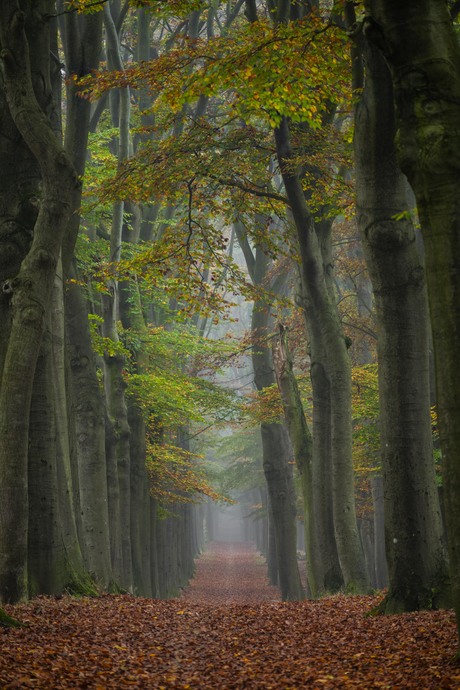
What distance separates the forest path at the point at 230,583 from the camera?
92.2 ft

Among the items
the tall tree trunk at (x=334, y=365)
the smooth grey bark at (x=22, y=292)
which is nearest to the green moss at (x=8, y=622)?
the smooth grey bark at (x=22, y=292)

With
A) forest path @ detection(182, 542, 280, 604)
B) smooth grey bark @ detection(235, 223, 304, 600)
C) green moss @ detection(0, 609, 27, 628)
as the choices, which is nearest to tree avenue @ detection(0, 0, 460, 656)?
green moss @ detection(0, 609, 27, 628)

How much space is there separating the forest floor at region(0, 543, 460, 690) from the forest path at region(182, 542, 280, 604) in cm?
1244

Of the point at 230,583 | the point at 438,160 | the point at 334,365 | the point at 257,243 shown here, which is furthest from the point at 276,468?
the point at 438,160

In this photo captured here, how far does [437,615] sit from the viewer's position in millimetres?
7539

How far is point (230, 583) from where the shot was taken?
3572 cm

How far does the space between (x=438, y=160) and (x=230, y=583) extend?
33.1 m

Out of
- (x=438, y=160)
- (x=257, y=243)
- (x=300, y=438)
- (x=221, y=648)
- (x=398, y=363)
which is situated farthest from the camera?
(x=300, y=438)

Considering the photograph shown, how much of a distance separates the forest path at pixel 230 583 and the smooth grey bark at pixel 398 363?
1365cm

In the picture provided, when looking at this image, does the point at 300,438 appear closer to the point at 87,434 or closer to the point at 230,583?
the point at 87,434

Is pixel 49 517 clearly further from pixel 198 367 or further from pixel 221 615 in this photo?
pixel 198 367

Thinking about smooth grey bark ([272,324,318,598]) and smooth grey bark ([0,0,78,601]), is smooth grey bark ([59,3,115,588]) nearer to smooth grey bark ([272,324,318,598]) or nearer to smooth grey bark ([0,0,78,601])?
smooth grey bark ([0,0,78,601])

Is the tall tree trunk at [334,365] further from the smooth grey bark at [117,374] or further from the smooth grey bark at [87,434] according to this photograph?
the smooth grey bark at [87,434]

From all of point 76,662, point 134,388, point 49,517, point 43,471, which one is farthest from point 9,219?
point 134,388
